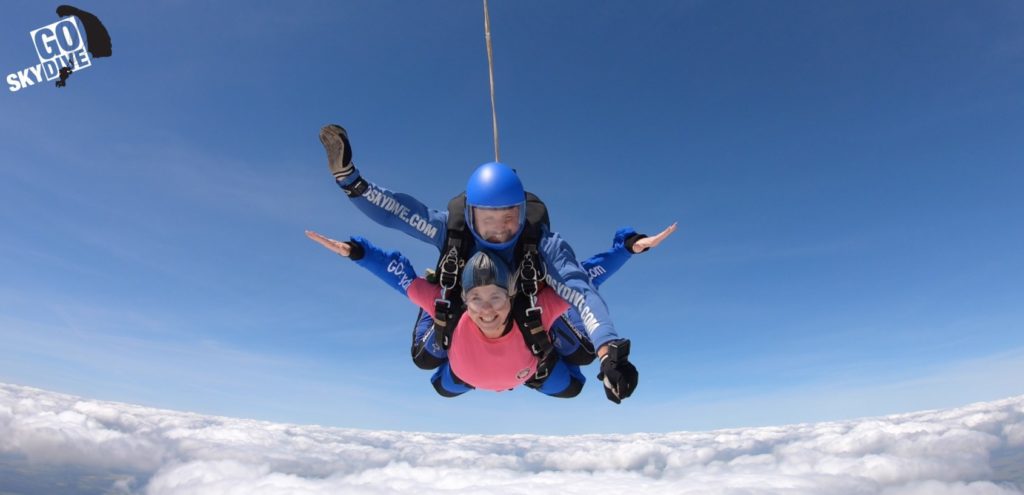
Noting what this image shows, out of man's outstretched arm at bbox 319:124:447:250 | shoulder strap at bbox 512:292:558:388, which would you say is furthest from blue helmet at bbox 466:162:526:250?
shoulder strap at bbox 512:292:558:388

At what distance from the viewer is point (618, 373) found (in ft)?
8.14

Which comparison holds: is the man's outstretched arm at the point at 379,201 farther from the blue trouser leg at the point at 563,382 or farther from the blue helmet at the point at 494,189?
the blue trouser leg at the point at 563,382

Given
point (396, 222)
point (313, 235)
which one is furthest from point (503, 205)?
point (313, 235)

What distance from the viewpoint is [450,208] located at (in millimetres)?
3914

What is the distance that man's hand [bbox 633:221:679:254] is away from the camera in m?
4.17

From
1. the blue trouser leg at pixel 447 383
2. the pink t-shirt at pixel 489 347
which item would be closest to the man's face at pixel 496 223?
the pink t-shirt at pixel 489 347

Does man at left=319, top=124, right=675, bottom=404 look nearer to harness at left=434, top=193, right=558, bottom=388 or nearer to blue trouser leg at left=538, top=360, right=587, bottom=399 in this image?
harness at left=434, top=193, right=558, bottom=388

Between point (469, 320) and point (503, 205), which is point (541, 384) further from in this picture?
point (503, 205)

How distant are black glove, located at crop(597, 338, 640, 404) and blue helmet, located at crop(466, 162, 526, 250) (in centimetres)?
133

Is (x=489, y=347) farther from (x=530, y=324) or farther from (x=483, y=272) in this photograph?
(x=483, y=272)

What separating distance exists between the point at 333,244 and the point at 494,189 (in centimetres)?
142

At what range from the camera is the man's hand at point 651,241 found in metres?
4.17

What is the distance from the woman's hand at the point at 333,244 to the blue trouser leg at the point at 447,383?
1.71 metres

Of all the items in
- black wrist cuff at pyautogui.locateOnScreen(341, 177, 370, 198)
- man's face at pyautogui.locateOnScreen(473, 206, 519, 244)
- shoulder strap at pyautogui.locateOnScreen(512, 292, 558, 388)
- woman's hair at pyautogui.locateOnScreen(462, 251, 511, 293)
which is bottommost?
shoulder strap at pyautogui.locateOnScreen(512, 292, 558, 388)
